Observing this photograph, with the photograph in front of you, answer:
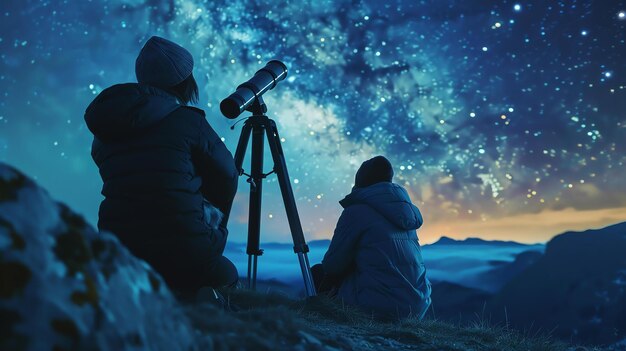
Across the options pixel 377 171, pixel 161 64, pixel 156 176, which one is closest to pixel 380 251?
pixel 377 171

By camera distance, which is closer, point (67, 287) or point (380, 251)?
point (67, 287)

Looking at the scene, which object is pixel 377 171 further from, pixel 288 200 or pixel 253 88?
pixel 253 88

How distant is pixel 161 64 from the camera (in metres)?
2.71

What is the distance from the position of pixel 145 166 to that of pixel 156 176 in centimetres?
8

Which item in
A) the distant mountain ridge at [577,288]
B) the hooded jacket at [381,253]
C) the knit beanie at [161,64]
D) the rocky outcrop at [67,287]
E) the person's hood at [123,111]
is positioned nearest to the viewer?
the rocky outcrop at [67,287]

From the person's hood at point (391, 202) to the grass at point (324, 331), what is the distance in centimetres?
88

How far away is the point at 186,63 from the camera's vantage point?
280 centimetres

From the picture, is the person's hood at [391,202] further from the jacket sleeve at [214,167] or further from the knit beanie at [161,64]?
the knit beanie at [161,64]

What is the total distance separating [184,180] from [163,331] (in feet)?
4.70

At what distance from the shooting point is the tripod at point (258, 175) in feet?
14.0

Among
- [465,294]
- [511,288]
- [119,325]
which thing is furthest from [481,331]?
[511,288]

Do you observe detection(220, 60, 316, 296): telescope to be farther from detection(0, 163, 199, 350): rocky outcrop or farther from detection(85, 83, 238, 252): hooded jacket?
detection(0, 163, 199, 350): rocky outcrop

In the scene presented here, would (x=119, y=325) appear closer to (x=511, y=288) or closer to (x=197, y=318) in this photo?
(x=197, y=318)

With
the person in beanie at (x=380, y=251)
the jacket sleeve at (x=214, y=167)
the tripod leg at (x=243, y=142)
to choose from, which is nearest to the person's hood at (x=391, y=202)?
the person in beanie at (x=380, y=251)
